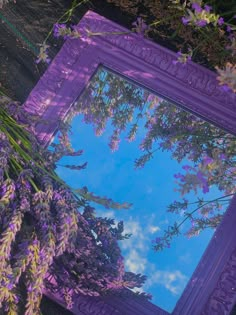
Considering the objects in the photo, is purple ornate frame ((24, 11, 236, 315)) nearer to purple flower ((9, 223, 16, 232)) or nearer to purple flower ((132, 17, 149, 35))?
purple flower ((132, 17, 149, 35))

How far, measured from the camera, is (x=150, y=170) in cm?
94

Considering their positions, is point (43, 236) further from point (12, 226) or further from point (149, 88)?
point (149, 88)

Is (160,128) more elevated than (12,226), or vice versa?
(160,128)

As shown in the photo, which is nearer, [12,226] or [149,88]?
[12,226]

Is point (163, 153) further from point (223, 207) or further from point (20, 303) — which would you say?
point (20, 303)

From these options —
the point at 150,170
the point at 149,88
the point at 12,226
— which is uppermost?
the point at 149,88

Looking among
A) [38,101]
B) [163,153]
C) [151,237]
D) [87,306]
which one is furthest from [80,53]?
[87,306]

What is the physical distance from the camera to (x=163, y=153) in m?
0.94

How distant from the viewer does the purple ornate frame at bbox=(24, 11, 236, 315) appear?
0.84m

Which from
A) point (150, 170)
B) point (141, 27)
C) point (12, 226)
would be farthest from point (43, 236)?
point (141, 27)

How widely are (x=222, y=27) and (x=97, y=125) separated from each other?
345 millimetres

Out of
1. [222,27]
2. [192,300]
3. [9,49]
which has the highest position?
[222,27]

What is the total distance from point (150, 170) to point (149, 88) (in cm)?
17

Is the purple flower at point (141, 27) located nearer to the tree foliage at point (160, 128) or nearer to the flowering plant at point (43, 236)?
the tree foliage at point (160, 128)
